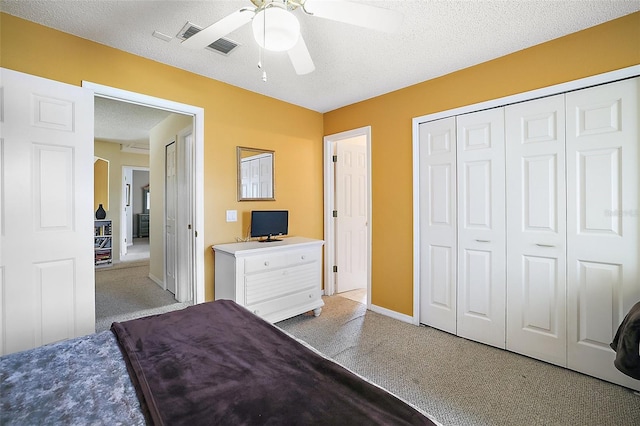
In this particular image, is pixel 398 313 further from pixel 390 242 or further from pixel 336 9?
pixel 336 9

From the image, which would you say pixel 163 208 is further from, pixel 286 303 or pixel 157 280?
pixel 286 303

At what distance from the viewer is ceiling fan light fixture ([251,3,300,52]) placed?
4.21 ft

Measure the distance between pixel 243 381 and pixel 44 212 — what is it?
6.24 ft

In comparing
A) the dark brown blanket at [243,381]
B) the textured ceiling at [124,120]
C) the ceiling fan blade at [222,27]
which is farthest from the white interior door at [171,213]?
the dark brown blanket at [243,381]

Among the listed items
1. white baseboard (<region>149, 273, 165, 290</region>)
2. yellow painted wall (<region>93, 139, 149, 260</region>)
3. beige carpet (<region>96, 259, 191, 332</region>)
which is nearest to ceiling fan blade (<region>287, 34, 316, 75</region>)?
beige carpet (<region>96, 259, 191, 332</region>)

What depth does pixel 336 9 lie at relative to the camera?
4.46 ft

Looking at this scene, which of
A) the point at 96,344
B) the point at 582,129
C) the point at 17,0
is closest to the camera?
the point at 96,344

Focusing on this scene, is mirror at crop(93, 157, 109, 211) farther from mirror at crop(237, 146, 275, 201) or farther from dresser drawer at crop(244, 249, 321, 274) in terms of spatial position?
dresser drawer at crop(244, 249, 321, 274)

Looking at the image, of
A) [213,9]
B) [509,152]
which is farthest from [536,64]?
[213,9]

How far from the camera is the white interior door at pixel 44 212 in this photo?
1811mm

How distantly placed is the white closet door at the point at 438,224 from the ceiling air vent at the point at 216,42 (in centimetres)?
193

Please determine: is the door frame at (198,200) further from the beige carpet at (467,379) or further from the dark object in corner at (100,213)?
the dark object in corner at (100,213)

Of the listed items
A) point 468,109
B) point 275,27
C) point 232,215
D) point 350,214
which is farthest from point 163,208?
point 468,109

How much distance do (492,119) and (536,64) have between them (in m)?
0.47
